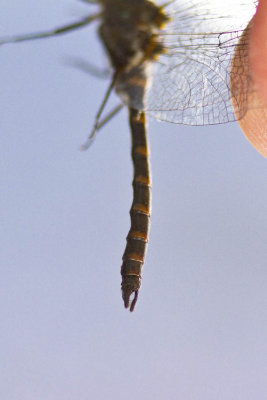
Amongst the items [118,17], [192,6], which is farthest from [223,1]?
[118,17]

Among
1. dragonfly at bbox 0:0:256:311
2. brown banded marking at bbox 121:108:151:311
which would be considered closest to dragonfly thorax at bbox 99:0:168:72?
dragonfly at bbox 0:0:256:311

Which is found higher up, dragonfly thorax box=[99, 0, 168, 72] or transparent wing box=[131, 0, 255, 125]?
dragonfly thorax box=[99, 0, 168, 72]

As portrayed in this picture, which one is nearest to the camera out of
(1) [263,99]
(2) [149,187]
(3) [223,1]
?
(1) [263,99]

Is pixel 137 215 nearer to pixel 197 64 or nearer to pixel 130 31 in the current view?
pixel 197 64

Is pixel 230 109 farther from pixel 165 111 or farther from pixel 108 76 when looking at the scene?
pixel 108 76

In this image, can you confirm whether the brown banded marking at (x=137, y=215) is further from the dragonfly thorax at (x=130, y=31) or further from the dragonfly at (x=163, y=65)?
the dragonfly thorax at (x=130, y=31)

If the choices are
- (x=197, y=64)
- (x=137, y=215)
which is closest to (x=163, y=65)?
(x=197, y=64)

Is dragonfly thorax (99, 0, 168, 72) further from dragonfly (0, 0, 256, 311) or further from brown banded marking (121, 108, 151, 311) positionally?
brown banded marking (121, 108, 151, 311)

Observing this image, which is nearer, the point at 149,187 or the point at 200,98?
the point at 200,98
